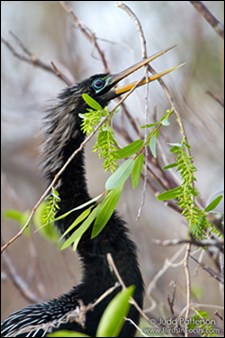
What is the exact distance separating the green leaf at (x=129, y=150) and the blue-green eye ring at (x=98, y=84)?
2.72 ft

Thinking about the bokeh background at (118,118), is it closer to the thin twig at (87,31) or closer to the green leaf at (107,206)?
the thin twig at (87,31)

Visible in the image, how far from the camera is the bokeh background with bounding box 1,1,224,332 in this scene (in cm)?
415

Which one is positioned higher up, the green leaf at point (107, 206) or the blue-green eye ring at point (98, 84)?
the blue-green eye ring at point (98, 84)

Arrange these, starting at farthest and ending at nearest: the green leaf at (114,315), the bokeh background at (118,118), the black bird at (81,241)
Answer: the bokeh background at (118,118) → the black bird at (81,241) → the green leaf at (114,315)

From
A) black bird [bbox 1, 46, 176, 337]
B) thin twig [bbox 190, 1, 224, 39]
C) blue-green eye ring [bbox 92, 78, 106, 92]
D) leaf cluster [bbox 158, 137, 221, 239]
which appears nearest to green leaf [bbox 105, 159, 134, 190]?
leaf cluster [bbox 158, 137, 221, 239]

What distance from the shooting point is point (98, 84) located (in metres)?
2.71

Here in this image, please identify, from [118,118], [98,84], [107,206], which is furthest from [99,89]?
[118,118]

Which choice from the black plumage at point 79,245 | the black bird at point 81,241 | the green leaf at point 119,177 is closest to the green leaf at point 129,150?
the green leaf at point 119,177

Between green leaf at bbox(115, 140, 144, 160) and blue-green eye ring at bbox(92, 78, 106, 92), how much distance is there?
2.72 ft

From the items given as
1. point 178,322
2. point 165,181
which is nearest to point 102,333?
point 178,322

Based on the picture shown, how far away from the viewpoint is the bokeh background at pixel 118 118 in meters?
4.15

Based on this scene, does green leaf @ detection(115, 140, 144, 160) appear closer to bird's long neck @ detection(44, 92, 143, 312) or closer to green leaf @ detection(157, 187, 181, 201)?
green leaf @ detection(157, 187, 181, 201)

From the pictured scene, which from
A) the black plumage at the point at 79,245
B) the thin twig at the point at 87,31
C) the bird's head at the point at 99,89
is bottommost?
the black plumage at the point at 79,245

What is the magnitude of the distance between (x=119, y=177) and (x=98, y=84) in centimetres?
99
